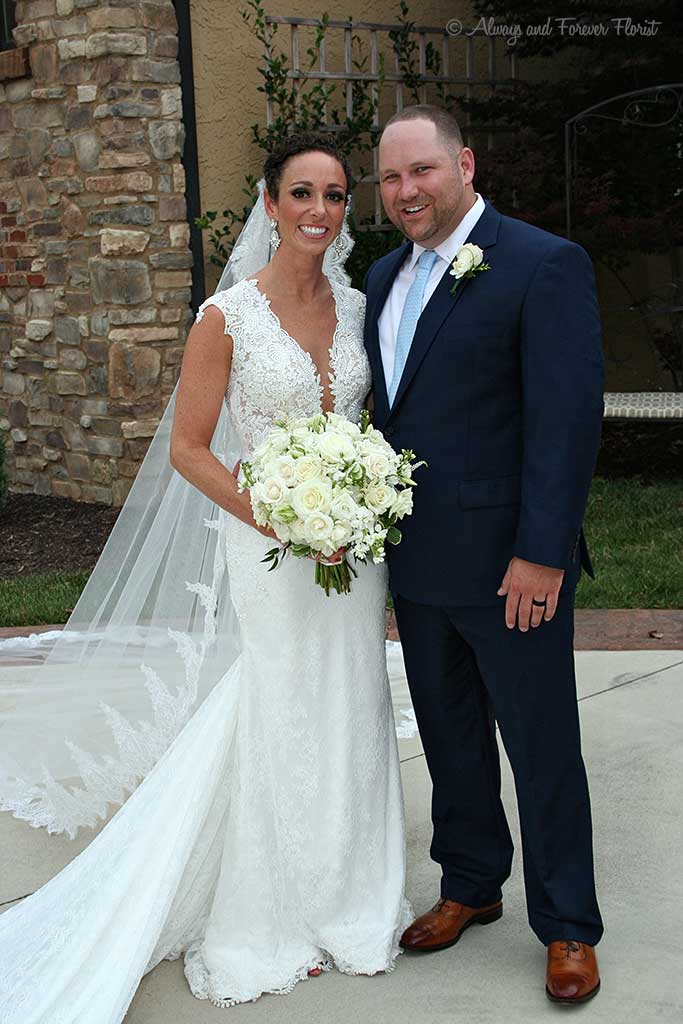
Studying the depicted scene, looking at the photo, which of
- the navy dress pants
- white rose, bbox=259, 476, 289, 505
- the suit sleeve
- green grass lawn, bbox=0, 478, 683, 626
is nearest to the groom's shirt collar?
the suit sleeve

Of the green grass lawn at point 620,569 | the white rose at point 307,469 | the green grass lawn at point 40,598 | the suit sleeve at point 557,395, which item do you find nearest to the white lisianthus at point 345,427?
the white rose at point 307,469

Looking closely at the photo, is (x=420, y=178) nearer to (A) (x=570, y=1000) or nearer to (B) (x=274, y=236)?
(B) (x=274, y=236)

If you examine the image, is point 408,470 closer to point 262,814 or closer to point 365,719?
point 365,719

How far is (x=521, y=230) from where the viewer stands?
276 centimetres

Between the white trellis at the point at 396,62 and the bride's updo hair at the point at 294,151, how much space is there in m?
5.39

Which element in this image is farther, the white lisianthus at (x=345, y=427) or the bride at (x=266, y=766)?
the bride at (x=266, y=766)

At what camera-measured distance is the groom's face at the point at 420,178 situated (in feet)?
8.98

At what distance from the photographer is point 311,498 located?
2615 mm

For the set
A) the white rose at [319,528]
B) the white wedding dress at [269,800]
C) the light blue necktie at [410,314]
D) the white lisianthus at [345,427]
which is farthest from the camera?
the white wedding dress at [269,800]

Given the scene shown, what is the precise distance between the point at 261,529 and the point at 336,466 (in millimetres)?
297

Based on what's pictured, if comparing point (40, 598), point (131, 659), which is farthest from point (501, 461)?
point (40, 598)

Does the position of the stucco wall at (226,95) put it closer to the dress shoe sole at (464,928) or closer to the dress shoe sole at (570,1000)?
the dress shoe sole at (464,928)

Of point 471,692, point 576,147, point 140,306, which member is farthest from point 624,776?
point 576,147

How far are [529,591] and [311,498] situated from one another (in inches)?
21.1
